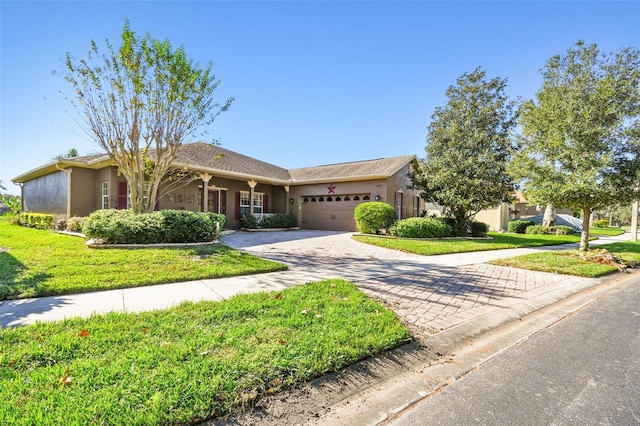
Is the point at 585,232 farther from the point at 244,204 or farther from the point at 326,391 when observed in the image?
the point at 244,204

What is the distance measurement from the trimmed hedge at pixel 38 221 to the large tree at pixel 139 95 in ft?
23.3

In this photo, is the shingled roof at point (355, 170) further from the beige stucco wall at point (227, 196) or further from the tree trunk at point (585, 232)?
the tree trunk at point (585, 232)

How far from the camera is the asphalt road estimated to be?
215cm

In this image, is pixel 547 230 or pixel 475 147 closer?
pixel 475 147

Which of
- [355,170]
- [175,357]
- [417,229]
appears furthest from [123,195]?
[417,229]

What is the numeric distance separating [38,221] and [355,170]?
17.3 meters

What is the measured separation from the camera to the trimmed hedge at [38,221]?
13.9 m

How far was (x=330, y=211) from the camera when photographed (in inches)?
736

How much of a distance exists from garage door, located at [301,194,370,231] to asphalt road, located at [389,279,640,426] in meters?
14.2

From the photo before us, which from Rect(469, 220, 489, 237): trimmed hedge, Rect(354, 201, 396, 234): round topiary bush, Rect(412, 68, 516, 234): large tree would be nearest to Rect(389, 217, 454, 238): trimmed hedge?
Rect(354, 201, 396, 234): round topiary bush

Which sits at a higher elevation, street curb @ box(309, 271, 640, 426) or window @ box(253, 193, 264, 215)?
window @ box(253, 193, 264, 215)

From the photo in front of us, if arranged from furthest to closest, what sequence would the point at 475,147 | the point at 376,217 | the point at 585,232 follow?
the point at 475,147 → the point at 376,217 → the point at 585,232

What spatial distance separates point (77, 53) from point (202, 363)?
1176 centimetres

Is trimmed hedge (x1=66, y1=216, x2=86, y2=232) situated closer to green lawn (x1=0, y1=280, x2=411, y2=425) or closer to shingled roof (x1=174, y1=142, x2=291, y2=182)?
shingled roof (x1=174, y1=142, x2=291, y2=182)
